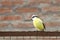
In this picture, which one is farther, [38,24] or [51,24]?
[51,24]

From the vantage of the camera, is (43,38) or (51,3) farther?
(51,3)

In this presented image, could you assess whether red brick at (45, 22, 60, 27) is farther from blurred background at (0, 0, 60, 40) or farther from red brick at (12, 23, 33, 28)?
red brick at (12, 23, 33, 28)

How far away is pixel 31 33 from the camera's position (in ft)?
3.95

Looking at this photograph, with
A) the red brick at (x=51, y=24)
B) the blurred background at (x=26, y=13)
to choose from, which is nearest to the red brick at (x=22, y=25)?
the blurred background at (x=26, y=13)

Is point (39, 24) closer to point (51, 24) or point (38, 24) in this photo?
point (38, 24)

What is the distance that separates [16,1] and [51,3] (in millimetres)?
241

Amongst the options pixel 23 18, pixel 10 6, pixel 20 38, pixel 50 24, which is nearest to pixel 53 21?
pixel 50 24

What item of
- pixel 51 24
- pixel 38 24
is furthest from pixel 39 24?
pixel 51 24

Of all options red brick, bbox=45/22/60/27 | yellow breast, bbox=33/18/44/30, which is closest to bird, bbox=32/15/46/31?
yellow breast, bbox=33/18/44/30

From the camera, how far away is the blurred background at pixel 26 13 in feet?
5.57

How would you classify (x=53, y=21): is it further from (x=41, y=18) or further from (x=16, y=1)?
(x=16, y=1)

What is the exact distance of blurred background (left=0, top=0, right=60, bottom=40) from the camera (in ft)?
5.57

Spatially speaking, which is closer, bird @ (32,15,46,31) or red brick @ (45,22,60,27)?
bird @ (32,15,46,31)

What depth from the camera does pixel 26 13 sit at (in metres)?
1.71
